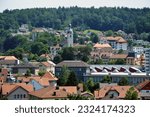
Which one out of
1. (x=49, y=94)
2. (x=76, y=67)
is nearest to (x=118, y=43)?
(x=76, y=67)

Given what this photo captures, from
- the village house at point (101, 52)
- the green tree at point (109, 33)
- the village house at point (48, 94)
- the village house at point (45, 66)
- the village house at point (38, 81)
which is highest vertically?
the village house at point (48, 94)

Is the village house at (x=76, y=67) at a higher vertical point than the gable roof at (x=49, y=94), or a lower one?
lower

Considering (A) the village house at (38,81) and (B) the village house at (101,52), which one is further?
(B) the village house at (101,52)

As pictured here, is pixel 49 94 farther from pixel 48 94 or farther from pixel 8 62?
pixel 8 62

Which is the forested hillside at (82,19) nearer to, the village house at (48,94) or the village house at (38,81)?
the village house at (38,81)

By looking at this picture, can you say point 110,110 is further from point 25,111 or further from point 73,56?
point 73,56

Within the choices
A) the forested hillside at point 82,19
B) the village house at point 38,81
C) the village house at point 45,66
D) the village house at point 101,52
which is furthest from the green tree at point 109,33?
the village house at point 38,81

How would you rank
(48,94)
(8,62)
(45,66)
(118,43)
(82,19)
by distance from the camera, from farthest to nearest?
(82,19) → (118,43) → (45,66) → (8,62) → (48,94)

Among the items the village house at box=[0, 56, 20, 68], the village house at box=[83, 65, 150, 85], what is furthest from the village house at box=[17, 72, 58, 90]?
the village house at box=[0, 56, 20, 68]

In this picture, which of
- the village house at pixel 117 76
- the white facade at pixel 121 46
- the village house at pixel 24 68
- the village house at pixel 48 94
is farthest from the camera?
the white facade at pixel 121 46
